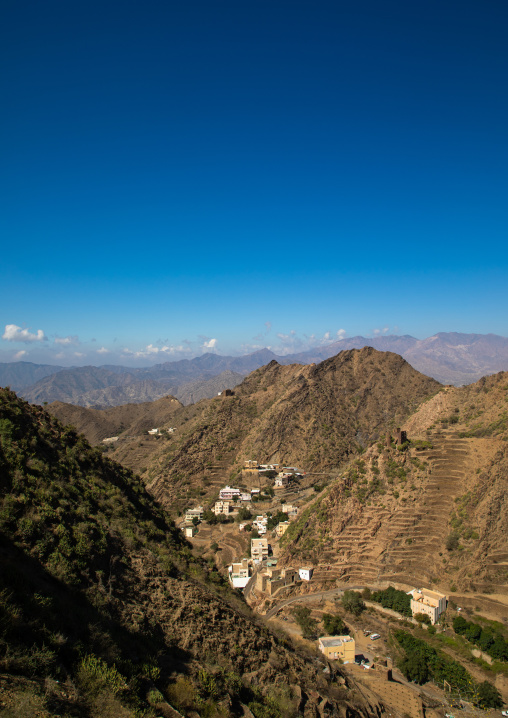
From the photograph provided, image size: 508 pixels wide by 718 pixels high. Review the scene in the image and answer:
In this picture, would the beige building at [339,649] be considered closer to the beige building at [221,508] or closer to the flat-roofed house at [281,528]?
the flat-roofed house at [281,528]

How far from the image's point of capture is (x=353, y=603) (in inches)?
1069

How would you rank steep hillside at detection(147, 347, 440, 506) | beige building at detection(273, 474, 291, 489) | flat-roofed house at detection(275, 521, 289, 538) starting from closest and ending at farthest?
1. flat-roofed house at detection(275, 521, 289, 538)
2. beige building at detection(273, 474, 291, 489)
3. steep hillside at detection(147, 347, 440, 506)

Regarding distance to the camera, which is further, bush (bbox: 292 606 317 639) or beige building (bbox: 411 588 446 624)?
beige building (bbox: 411 588 446 624)

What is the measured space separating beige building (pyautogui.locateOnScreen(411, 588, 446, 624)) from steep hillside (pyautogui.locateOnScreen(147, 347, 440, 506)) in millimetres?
28724

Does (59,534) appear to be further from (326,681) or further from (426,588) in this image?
(426,588)

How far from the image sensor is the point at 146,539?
1606cm

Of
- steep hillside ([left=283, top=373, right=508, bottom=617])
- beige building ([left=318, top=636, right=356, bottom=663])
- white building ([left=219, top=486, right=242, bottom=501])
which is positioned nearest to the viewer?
beige building ([left=318, top=636, right=356, bottom=663])

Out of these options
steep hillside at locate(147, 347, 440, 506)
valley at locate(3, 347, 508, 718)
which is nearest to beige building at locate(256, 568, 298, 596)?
valley at locate(3, 347, 508, 718)

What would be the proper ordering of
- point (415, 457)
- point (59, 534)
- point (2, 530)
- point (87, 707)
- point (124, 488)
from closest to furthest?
point (87, 707), point (2, 530), point (59, 534), point (124, 488), point (415, 457)

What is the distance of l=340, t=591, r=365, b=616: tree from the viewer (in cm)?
2706

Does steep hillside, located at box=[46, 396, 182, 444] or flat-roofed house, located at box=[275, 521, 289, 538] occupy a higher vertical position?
steep hillside, located at box=[46, 396, 182, 444]

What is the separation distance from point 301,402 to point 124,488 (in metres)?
44.8

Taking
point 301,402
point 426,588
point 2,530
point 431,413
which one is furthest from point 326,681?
point 301,402

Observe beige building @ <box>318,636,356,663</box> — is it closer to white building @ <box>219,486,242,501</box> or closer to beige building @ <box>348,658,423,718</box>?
beige building @ <box>348,658,423,718</box>
